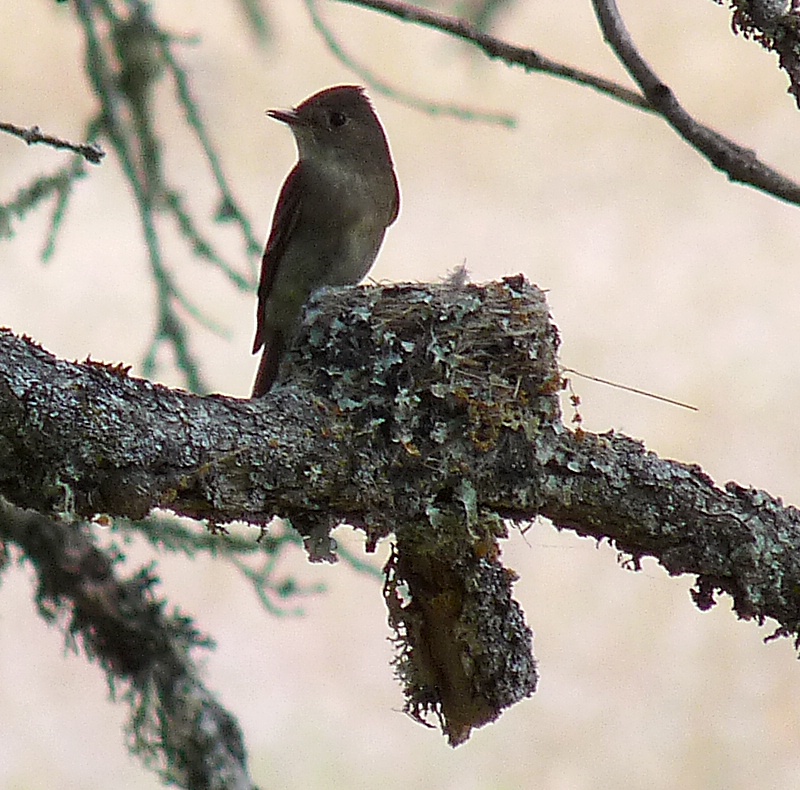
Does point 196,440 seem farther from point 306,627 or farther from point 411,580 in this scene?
point 306,627

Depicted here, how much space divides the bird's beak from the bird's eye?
0.12 meters

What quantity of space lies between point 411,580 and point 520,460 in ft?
1.04

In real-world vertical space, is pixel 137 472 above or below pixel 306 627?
below

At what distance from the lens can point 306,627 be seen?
802 cm

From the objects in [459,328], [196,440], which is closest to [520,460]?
[459,328]

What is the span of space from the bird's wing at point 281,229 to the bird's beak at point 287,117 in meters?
0.14

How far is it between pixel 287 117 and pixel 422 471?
7.66ft

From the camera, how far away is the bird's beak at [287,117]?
450 cm

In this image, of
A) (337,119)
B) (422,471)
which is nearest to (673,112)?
(422,471)

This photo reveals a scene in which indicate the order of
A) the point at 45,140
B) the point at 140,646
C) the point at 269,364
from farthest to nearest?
1. the point at 269,364
2. the point at 140,646
3. the point at 45,140

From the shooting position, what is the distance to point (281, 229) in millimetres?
4602

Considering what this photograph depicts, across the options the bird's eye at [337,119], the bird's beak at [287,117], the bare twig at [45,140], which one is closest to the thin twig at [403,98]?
the bird's beak at [287,117]

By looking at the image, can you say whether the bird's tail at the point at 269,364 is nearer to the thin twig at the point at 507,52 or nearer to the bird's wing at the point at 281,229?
the bird's wing at the point at 281,229

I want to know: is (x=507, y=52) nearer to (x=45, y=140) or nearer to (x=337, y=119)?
(x=45, y=140)
